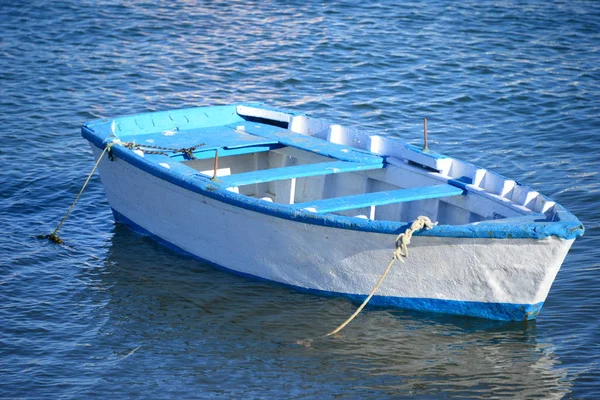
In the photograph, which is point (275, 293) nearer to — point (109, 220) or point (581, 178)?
point (109, 220)

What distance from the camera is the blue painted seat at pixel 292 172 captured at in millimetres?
9086

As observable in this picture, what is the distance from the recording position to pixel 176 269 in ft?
31.9

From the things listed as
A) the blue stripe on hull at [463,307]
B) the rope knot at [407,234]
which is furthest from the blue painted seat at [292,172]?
the rope knot at [407,234]

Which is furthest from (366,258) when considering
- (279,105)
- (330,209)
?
(279,105)

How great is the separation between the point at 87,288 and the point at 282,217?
243 cm

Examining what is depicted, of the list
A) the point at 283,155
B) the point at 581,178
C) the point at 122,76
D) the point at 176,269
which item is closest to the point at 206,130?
the point at 283,155

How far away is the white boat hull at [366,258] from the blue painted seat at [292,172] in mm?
344

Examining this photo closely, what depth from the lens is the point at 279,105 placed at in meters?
15.2

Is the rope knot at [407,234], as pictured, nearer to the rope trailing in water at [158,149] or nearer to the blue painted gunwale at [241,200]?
the blue painted gunwale at [241,200]

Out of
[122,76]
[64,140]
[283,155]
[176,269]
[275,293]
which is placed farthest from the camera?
[122,76]

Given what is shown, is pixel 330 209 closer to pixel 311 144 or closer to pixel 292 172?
pixel 292 172

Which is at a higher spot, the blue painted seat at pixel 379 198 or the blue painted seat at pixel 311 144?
the blue painted seat at pixel 311 144

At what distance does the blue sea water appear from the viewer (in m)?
7.73

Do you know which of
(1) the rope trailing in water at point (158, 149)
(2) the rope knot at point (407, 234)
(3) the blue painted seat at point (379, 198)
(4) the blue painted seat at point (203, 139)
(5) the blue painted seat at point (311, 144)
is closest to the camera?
(2) the rope knot at point (407, 234)
